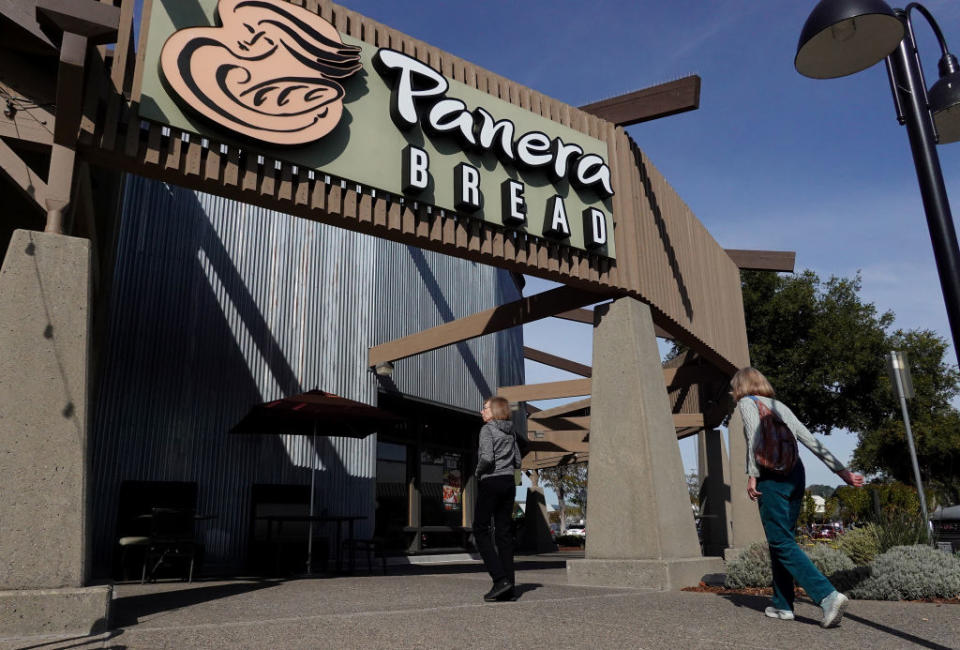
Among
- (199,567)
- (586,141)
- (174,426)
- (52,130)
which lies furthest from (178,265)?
(586,141)

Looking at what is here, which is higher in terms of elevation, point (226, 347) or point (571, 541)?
point (226, 347)

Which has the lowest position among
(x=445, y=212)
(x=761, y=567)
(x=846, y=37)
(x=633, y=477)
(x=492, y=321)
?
(x=761, y=567)

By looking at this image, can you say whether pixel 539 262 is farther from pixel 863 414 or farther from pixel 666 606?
pixel 863 414

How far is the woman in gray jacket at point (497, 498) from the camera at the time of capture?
18.5ft

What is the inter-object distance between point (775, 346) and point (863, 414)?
12.2 feet

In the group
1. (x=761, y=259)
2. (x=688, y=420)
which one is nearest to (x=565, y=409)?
(x=688, y=420)

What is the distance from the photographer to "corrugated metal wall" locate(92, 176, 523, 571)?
31.1ft

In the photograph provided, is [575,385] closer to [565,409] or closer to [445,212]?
[565,409]

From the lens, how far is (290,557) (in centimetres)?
1017

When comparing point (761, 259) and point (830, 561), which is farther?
point (761, 259)

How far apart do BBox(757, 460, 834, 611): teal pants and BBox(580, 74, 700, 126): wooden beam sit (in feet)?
18.8

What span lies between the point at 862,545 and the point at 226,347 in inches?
354

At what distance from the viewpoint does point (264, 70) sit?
21.1 ft

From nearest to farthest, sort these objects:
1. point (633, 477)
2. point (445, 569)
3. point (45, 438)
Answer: point (45, 438) < point (633, 477) < point (445, 569)
